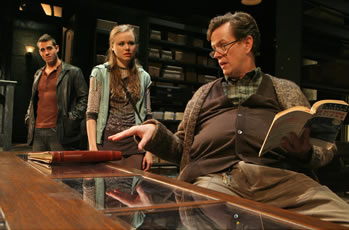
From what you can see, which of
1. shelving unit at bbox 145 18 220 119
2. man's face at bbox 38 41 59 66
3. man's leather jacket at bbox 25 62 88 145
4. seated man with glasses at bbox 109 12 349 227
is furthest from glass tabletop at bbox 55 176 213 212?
shelving unit at bbox 145 18 220 119

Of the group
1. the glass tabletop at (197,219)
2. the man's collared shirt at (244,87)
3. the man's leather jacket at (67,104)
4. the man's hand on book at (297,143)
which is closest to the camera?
the glass tabletop at (197,219)

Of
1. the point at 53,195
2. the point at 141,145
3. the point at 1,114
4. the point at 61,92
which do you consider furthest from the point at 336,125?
the point at 1,114

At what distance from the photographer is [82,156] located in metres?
A: 1.35

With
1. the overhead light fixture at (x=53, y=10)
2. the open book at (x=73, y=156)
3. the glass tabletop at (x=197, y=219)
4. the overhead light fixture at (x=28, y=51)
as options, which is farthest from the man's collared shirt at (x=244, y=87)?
the overhead light fixture at (x=28, y=51)

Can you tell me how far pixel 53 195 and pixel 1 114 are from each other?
9.78 feet

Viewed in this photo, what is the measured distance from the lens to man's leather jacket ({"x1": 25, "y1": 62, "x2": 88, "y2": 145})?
2.87 m

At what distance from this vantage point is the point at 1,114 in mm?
3299

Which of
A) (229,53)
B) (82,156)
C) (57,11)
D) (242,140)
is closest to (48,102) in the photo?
(82,156)

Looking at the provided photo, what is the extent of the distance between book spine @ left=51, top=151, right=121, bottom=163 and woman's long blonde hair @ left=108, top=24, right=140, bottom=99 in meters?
0.65

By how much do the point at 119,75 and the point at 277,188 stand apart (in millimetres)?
1232

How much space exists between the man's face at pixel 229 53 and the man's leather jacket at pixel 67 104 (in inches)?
68.5

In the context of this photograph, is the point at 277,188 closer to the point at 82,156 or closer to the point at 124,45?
the point at 82,156

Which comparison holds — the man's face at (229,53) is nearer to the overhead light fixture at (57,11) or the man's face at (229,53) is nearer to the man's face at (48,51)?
the man's face at (48,51)

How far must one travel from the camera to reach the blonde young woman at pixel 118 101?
6.45 ft
